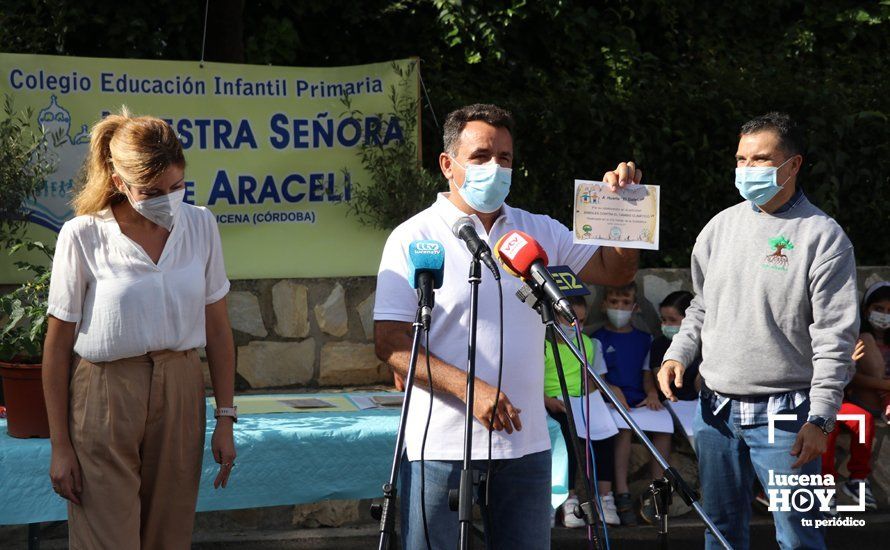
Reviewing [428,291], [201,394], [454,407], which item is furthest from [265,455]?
[428,291]

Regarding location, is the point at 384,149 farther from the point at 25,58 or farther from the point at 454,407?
the point at 454,407

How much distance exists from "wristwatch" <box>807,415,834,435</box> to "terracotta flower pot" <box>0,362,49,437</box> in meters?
2.99

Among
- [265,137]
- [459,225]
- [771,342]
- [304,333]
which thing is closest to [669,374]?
[771,342]

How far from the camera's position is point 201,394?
349cm

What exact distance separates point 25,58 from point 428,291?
4.18 meters

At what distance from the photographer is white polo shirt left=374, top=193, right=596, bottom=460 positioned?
3.21 metres

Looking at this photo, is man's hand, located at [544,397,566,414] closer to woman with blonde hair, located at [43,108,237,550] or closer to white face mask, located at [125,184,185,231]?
woman with blonde hair, located at [43,108,237,550]

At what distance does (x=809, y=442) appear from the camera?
3818mm

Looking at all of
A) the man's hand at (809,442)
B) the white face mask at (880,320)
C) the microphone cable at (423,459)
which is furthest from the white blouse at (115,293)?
the white face mask at (880,320)

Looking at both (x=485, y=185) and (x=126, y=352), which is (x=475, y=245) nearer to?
(x=485, y=185)

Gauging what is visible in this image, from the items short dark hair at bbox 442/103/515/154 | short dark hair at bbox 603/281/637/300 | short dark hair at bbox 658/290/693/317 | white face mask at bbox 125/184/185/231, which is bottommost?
short dark hair at bbox 658/290/693/317

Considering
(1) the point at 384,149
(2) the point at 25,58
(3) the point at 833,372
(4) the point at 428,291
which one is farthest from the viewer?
(1) the point at 384,149

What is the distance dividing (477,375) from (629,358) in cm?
355

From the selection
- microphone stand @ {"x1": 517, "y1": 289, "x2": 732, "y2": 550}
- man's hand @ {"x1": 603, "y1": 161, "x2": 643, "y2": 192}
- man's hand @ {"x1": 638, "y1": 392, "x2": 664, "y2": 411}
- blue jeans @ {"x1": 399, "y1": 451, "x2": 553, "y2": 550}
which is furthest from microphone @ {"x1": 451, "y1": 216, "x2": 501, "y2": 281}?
man's hand @ {"x1": 638, "y1": 392, "x2": 664, "y2": 411}
